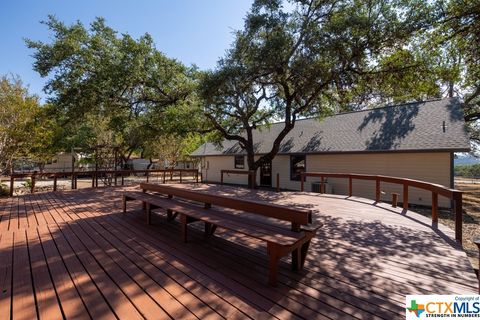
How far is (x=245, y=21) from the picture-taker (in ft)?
30.8

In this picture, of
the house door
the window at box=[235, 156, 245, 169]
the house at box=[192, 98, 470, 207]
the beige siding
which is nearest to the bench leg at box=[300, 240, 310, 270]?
the house at box=[192, 98, 470, 207]

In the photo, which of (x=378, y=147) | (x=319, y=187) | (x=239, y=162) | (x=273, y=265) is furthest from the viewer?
(x=239, y=162)

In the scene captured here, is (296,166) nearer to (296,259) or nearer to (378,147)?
(378,147)

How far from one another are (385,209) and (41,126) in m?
13.2

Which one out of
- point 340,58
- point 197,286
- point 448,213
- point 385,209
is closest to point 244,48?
point 340,58

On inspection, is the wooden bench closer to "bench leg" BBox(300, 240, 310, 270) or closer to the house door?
"bench leg" BBox(300, 240, 310, 270)

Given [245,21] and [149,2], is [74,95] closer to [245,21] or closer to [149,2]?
[149,2]

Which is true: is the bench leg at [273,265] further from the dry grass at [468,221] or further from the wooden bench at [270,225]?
the dry grass at [468,221]

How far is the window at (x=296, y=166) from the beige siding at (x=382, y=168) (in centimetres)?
25

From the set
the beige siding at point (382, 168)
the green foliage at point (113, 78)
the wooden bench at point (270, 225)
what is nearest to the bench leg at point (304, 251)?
the wooden bench at point (270, 225)

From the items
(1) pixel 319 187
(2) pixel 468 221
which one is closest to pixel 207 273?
(2) pixel 468 221

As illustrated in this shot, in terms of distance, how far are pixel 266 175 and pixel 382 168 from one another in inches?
280

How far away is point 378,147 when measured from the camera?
11.6 metres

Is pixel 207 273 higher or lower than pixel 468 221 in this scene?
higher
